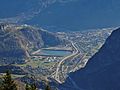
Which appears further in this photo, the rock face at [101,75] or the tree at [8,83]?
the rock face at [101,75]

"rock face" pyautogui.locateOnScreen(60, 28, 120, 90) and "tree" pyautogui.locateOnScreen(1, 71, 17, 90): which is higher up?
"tree" pyautogui.locateOnScreen(1, 71, 17, 90)

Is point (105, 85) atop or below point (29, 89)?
below

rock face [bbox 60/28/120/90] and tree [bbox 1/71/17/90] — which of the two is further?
rock face [bbox 60/28/120/90]

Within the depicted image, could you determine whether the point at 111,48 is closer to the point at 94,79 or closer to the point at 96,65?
the point at 96,65

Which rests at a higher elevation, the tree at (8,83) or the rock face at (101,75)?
the tree at (8,83)

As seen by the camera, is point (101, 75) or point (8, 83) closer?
point (8, 83)

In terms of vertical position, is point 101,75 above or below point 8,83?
below

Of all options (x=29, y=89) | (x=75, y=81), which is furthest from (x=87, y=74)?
(x=29, y=89)

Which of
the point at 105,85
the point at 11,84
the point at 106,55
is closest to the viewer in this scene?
the point at 11,84
